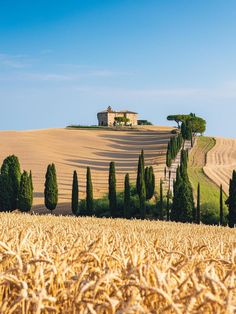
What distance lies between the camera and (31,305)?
493cm

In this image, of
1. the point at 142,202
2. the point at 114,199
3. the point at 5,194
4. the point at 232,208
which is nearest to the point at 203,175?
the point at 142,202

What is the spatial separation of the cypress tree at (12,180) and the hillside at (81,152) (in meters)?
5.44

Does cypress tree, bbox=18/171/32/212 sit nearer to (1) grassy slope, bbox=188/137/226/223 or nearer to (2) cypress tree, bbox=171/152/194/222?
(2) cypress tree, bbox=171/152/194/222

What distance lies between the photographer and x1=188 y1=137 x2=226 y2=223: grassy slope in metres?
63.1

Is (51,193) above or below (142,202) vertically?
above

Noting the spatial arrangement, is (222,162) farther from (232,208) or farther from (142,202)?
(232,208)

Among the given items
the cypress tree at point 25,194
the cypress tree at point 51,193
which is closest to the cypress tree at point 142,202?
the cypress tree at point 51,193

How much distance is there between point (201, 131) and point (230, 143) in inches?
496

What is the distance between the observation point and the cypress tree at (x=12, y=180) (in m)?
57.9

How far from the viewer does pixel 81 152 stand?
107 m

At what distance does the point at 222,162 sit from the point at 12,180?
4470 centimetres

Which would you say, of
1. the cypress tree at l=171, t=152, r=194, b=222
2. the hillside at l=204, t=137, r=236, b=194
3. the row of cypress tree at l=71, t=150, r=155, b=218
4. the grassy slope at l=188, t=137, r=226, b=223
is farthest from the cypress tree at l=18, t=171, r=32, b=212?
the hillside at l=204, t=137, r=236, b=194

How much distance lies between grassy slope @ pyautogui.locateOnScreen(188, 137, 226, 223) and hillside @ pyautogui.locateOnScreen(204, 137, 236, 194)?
103 cm

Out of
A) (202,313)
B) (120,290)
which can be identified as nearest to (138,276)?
(120,290)
